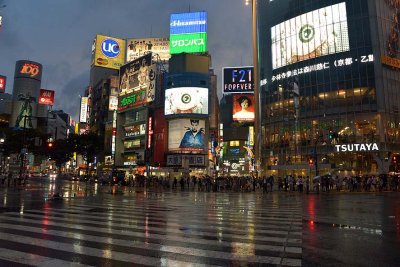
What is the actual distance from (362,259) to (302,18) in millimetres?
62891

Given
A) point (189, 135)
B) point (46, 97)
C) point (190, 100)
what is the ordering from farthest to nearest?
point (46, 97)
point (189, 135)
point (190, 100)

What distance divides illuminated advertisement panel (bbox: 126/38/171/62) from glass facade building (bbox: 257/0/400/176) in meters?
29.7

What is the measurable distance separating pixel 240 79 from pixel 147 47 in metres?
25.2

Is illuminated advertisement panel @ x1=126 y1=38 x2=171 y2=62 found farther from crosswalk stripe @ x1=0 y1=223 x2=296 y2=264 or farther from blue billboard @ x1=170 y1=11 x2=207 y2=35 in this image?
crosswalk stripe @ x1=0 y1=223 x2=296 y2=264

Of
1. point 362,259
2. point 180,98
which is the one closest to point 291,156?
point 180,98

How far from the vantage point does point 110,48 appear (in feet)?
315

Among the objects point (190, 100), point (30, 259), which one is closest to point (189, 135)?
point (190, 100)

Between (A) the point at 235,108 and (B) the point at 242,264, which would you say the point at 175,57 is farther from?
Answer: (B) the point at 242,264

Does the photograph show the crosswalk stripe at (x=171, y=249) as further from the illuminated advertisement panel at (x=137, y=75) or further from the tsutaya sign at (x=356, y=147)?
the illuminated advertisement panel at (x=137, y=75)

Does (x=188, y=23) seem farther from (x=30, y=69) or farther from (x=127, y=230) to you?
(x=30, y=69)

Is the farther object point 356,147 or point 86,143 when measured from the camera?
point 86,143

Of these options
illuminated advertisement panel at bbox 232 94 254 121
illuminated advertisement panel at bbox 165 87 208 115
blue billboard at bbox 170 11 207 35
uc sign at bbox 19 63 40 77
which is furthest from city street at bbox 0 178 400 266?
uc sign at bbox 19 63 40 77

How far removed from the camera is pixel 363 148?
2090 inches

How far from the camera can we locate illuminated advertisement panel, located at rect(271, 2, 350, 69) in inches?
2311
